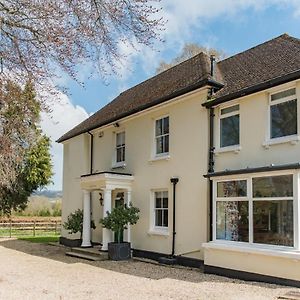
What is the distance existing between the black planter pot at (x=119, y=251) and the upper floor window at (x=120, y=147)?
14.3 feet

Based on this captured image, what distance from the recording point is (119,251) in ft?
54.3

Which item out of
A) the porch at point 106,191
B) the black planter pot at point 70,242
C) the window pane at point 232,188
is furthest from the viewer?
the black planter pot at point 70,242

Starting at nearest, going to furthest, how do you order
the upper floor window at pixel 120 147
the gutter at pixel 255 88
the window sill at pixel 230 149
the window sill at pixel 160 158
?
the gutter at pixel 255 88 → the window sill at pixel 230 149 → the window sill at pixel 160 158 → the upper floor window at pixel 120 147

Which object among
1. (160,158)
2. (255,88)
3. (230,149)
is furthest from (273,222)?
(160,158)

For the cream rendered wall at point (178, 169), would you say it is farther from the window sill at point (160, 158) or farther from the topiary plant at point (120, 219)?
the topiary plant at point (120, 219)

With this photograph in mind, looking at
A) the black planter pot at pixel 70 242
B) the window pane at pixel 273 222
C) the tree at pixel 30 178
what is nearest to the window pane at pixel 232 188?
the window pane at pixel 273 222

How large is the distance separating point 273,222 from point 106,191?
799 cm

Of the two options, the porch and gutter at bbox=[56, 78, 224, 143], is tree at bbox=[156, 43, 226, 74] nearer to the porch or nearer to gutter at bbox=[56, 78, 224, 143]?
gutter at bbox=[56, 78, 224, 143]

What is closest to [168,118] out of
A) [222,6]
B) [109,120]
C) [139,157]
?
[139,157]

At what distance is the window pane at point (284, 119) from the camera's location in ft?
39.3

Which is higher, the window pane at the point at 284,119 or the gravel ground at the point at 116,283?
the window pane at the point at 284,119

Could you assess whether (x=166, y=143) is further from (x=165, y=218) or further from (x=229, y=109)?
(x=229, y=109)

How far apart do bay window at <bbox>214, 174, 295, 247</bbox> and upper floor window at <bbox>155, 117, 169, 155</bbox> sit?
400 centimetres

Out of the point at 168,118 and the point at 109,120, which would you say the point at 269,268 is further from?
the point at 109,120
